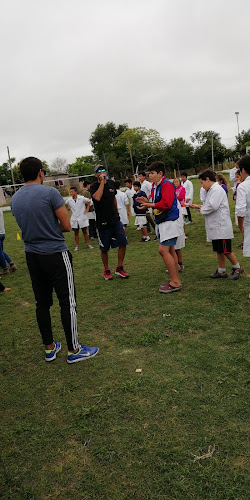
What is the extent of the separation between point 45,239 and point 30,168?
26.9 inches

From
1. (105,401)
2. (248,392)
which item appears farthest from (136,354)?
(248,392)

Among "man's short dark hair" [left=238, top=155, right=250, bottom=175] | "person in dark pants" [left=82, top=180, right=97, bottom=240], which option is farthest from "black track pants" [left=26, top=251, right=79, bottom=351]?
"person in dark pants" [left=82, top=180, right=97, bottom=240]

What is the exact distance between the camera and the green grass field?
2.15 meters

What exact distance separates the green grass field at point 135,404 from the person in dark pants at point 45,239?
21.3 inches

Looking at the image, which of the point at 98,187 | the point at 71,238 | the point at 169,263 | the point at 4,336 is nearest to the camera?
the point at 4,336

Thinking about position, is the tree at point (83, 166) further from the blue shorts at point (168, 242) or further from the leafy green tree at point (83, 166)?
the blue shorts at point (168, 242)

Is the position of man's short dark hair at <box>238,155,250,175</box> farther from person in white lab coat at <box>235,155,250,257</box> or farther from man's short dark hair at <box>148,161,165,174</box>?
man's short dark hair at <box>148,161,165,174</box>

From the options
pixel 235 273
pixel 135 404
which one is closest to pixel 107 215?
pixel 235 273

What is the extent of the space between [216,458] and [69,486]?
941 mm

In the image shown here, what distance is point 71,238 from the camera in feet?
42.0

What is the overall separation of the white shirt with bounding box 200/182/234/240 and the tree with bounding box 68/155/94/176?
75.8 metres

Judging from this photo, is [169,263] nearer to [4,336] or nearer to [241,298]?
[241,298]

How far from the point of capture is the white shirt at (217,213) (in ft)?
17.3

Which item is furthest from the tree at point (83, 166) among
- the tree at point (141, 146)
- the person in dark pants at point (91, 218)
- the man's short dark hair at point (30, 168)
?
the man's short dark hair at point (30, 168)
